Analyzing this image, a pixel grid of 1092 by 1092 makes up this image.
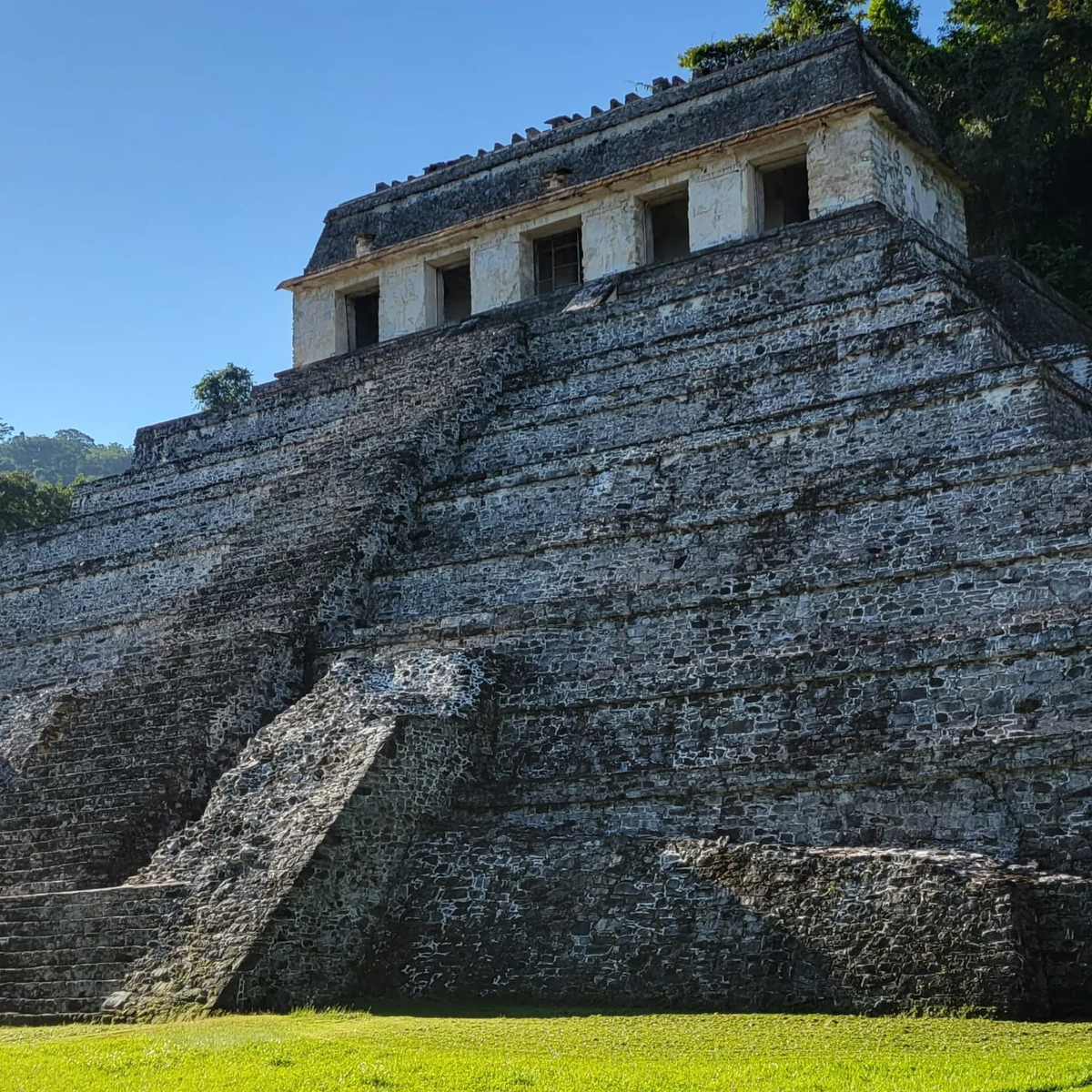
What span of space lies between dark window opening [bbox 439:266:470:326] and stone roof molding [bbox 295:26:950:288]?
916 mm

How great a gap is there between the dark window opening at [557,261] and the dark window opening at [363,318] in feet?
10.3

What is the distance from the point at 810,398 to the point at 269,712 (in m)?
5.98

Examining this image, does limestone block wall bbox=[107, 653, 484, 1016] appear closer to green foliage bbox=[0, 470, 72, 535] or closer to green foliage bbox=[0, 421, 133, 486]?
green foliage bbox=[0, 470, 72, 535]

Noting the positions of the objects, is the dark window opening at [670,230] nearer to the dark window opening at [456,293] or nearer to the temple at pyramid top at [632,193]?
the temple at pyramid top at [632,193]

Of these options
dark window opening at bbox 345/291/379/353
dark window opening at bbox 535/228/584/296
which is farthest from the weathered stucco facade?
dark window opening at bbox 345/291/379/353

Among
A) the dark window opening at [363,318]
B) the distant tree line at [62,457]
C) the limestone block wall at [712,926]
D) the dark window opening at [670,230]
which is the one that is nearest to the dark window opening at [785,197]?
the dark window opening at [670,230]

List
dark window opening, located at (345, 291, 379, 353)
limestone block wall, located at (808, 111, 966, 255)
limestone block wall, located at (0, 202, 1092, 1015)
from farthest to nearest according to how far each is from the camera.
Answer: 1. dark window opening, located at (345, 291, 379, 353)
2. limestone block wall, located at (808, 111, 966, 255)
3. limestone block wall, located at (0, 202, 1092, 1015)

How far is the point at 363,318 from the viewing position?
83.6 feet

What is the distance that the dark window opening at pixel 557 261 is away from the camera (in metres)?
22.9

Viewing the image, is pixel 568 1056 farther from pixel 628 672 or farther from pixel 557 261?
pixel 557 261

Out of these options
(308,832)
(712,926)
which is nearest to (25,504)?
(308,832)

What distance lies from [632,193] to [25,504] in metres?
17.3

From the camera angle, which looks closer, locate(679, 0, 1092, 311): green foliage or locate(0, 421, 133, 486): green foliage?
locate(679, 0, 1092, 311): green foliage

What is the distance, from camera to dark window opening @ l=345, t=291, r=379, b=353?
82.5 ft
